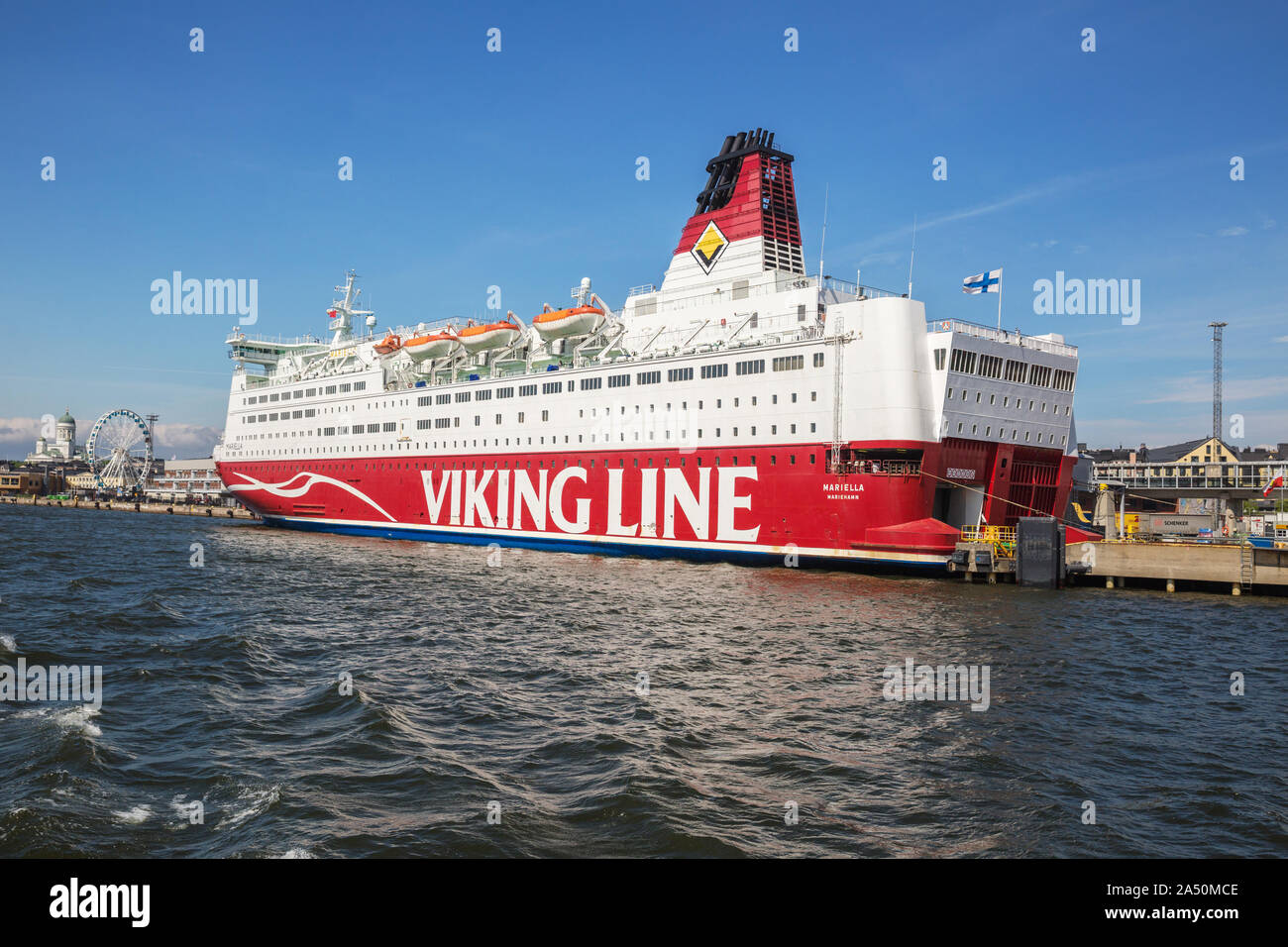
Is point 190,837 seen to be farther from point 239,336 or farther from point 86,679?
point 239,336

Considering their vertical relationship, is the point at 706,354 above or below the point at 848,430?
above

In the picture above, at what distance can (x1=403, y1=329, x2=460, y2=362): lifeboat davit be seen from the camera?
170 ft

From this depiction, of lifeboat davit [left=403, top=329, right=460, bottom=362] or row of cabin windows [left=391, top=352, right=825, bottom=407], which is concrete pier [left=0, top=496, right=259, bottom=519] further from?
row of cabin windows [left=391, top=352, right=825, bottom=407]

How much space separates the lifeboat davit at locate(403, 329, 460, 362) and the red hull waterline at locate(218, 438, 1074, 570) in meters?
7.08

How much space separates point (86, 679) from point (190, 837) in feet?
25.9

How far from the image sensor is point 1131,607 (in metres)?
24.7

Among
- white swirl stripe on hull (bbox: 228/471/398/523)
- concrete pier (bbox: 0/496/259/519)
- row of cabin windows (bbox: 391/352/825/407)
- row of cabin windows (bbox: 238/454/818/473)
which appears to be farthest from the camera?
concrete pier (bbox: 0/496/259/519)

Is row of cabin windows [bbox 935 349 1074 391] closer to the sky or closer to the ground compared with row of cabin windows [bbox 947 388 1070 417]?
closer to the sky

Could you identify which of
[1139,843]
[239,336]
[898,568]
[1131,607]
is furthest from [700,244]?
[239,336]

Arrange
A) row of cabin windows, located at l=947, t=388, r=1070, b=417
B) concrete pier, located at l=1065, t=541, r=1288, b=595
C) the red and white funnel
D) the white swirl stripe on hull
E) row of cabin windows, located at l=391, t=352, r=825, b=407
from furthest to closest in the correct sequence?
the white swirl stripe on hull
the red and white funnel
row of cabin windows, located at l=391, t=352, r=825, b=407
row of cabin windows, located at l=947, t=388, r=1070, b=417
concrete pier, located at l=1065, t=541, r=1288, b=595

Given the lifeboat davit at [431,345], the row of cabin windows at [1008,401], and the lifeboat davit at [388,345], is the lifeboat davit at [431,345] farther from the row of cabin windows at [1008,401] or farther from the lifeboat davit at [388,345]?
A: the row of cabin windows at [1008,401]

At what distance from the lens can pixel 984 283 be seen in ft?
101

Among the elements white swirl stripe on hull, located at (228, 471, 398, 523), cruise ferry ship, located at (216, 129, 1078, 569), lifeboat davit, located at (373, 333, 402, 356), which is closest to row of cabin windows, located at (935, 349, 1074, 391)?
cruise ferry ship, located at (216, 129, 1078, 569)

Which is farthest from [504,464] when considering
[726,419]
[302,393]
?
[302,393]
